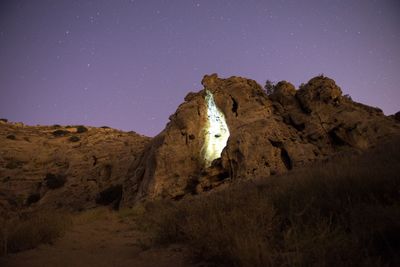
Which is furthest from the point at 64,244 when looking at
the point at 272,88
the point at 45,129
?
the point at 45,129

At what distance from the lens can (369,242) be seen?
139 inches

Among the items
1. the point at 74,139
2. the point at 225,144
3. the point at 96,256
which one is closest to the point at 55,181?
the point at 225,144

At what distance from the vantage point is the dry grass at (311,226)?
3.38 m

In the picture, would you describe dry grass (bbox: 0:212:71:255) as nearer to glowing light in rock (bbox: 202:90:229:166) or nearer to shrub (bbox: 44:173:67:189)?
glowing light in rock (bbox: 202:90:229:166)

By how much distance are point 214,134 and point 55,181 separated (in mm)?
13859

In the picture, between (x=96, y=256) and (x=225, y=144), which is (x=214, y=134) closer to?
(x=225, y=144)

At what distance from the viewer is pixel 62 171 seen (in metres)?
26.8

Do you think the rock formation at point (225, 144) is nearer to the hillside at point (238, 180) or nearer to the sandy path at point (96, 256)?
the hillside at point (238, 180)

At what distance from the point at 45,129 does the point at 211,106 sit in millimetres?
36393

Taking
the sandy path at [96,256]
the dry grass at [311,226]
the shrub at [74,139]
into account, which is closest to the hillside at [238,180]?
the dry grass at [311,226]

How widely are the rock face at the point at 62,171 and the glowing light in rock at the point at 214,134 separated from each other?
7.85 m

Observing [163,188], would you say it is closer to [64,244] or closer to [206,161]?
[206,161]

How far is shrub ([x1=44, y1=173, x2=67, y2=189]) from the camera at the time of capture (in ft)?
78.4

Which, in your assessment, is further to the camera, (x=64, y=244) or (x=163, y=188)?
(x=163, y=188)
